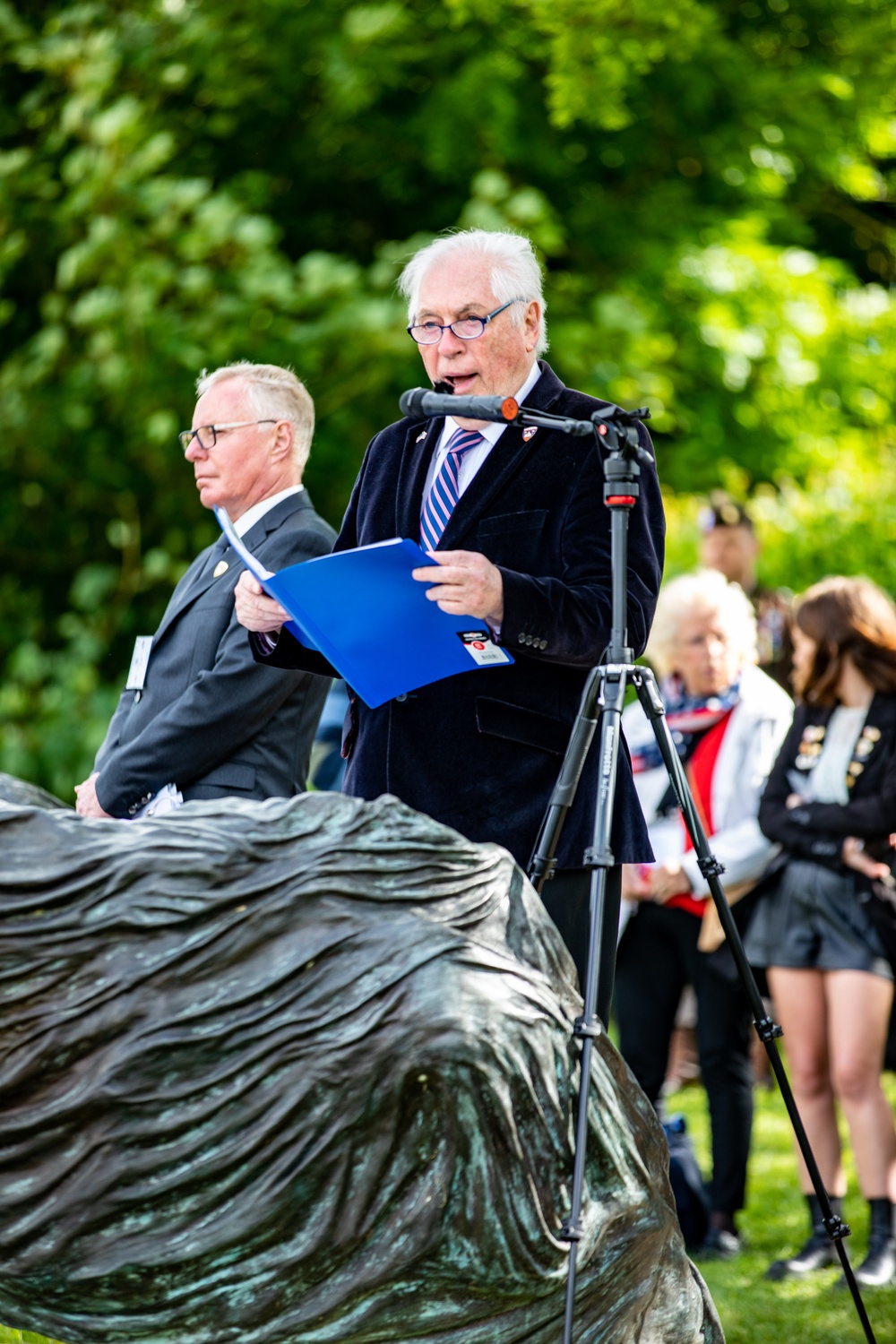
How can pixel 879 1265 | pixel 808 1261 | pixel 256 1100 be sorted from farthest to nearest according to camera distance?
pixel 808 1261 < pixel 879 1265 < pixel 256 1100

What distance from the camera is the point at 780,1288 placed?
468 centimetres

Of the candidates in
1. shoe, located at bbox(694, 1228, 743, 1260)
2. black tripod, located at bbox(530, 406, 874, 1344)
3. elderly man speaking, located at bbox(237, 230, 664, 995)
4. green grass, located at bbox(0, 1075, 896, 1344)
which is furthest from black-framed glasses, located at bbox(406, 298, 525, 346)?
shoe, located at bbox(694, 1228, 743, 1260)

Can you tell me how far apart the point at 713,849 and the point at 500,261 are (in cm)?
266

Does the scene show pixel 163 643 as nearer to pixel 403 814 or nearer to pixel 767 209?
pixel 403 814

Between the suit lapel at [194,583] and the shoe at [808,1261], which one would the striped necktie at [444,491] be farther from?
the shoe at [808,1261]

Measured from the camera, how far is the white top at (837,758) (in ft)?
16.3

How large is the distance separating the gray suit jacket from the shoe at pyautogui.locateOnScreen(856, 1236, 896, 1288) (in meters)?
2.20

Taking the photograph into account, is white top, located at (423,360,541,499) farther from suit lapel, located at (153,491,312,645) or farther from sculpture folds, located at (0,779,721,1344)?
sculpture folds, located at (0,779,721,1344)

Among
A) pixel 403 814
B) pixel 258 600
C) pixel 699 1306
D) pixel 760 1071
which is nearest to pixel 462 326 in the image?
pixel 258 600

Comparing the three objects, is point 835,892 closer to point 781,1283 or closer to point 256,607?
point 781,1283

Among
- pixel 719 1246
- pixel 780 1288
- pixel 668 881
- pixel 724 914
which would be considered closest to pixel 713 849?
pixel 668 881

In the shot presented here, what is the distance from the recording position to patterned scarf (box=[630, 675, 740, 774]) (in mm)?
5324

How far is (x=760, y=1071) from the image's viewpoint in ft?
24.5

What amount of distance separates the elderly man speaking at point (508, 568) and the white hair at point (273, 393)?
2.64ft
